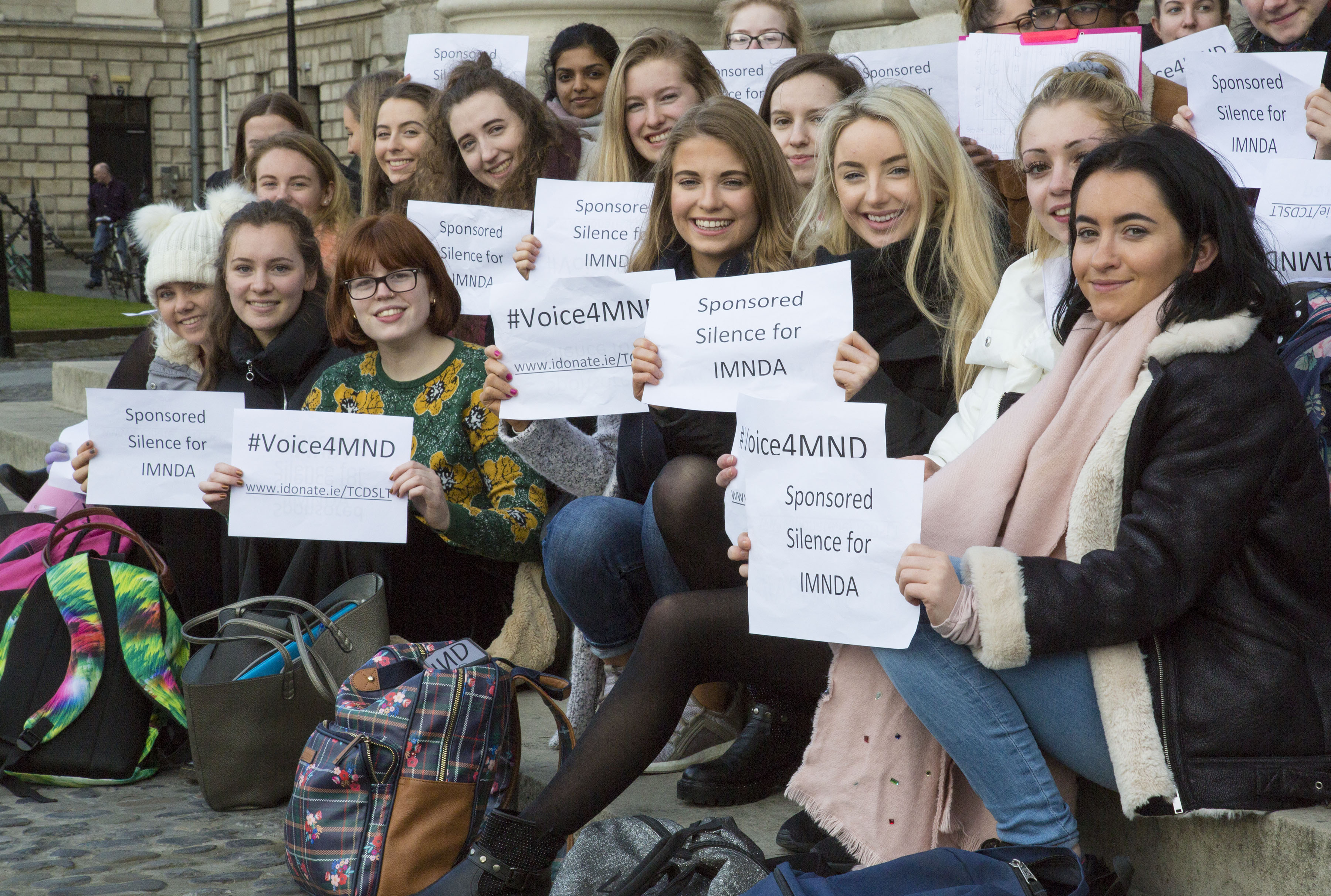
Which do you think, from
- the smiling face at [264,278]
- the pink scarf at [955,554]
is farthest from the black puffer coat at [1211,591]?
the smiling face at [264,278]

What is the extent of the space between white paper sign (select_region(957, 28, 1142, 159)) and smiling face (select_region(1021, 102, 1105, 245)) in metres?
0.67

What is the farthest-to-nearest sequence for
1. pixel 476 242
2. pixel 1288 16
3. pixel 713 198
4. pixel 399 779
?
1. pixel 476 242
2. pixel 1288 16
3. pixel 713 198
4. pixel 399 779

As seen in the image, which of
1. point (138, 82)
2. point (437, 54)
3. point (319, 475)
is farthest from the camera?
point (138, 82)

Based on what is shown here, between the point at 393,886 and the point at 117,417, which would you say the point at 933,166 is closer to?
the point at 393,886

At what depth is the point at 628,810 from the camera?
3180mm

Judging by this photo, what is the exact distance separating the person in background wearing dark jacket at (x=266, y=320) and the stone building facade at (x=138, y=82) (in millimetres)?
23928

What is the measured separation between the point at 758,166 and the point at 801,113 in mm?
685

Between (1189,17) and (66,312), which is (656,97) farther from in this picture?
(66,312)

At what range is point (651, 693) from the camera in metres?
2.83

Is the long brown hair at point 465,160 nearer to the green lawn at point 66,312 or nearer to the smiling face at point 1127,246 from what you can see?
the smiling face at point 1127,246

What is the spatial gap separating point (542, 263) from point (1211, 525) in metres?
2.33

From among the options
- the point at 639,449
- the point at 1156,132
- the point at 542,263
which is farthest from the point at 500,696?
the point at 1156,132

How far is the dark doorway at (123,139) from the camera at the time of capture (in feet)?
117

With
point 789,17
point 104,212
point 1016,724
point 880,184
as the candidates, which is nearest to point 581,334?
point 880,184
